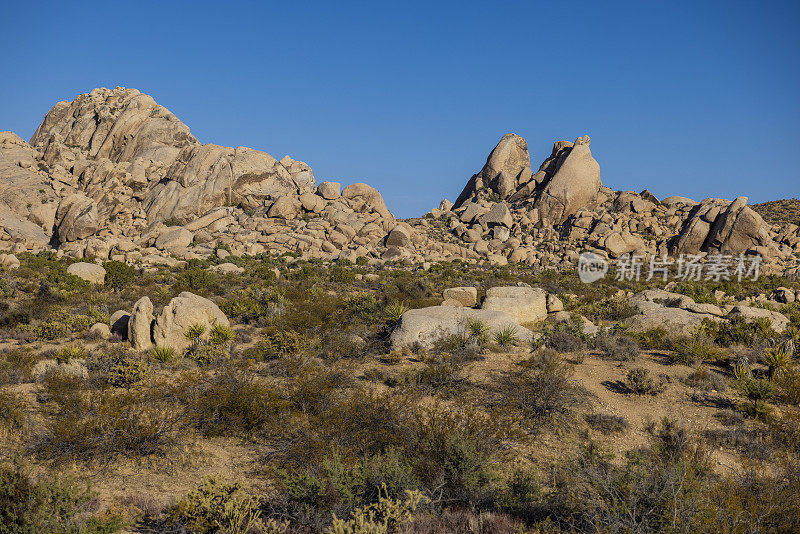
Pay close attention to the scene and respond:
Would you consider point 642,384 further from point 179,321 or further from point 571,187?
point 571,187

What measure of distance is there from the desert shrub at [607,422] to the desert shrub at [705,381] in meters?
2.62

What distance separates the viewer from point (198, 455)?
25.8 feet

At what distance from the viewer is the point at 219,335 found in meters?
14.3

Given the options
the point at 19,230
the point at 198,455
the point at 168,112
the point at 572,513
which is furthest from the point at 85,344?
the point at 168,112

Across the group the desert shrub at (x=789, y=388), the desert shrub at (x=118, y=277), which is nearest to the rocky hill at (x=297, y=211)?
the desert shrub at (x=118, y=277)

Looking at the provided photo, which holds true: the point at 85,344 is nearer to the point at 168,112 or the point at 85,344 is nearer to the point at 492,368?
the point at 492,368

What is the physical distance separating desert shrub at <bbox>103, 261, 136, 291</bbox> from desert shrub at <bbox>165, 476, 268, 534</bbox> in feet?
72.7

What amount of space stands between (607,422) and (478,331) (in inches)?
199

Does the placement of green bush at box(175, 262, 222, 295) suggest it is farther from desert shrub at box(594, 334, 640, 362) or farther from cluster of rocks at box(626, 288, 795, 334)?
cluster of rocks at box(626, 288, 795, 334)

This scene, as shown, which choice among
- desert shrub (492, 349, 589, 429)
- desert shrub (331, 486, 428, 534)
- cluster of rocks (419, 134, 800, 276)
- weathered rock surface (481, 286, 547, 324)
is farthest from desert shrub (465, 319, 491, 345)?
cluster of rocks (419, 134, 800, 276)

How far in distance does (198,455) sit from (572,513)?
20.3 feet

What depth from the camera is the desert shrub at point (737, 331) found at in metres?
13.0

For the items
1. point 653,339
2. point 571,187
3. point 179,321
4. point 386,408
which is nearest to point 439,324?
point 386,408
